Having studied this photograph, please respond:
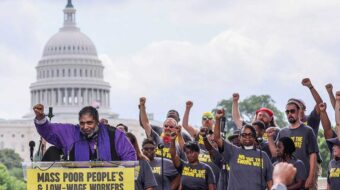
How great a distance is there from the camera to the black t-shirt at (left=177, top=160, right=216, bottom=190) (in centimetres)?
1939

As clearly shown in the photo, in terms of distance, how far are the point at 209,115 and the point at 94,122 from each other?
717cm

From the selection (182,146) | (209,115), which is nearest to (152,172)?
(182,146)

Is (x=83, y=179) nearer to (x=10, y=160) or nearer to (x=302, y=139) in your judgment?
(x=302, y=139)

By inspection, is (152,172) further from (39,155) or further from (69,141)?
(69,141)

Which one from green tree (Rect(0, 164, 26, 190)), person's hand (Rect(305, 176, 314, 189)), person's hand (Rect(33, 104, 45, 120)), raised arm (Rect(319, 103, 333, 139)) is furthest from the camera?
green tree (Rect(0, 164, 26, 190))

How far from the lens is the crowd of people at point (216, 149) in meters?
14.8

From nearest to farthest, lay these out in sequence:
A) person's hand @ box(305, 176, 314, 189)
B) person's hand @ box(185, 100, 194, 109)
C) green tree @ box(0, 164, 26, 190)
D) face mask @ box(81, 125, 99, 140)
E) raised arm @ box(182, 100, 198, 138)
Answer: face mask @ box(81, 125, 99, 140)
person's hand @ box(305, 176, 314, 189)
raised arm @ box(182, 100, 198, 138)
person's hand @ box(185, 100, 194, 109)
green tree @ box(0, 164, 26, 190)

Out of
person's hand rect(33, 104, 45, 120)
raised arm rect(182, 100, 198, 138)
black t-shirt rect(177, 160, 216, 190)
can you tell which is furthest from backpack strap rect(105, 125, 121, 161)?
raised arm rect(182, 100, 198, 138)

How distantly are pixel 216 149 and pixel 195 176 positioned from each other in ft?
3.00

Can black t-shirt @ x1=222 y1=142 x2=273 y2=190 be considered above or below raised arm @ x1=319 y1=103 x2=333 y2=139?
below

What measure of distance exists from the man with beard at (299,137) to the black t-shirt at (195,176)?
1.49 m

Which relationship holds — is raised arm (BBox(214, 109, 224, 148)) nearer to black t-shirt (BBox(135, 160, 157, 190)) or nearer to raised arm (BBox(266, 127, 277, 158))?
raised arm (BBox(266, 127, 277, 158))

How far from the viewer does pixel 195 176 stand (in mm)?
19406

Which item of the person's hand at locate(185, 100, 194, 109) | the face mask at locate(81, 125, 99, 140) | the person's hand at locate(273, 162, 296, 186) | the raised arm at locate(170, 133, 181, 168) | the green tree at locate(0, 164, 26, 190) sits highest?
the green tree at locate(0, 164, 26, 190)
